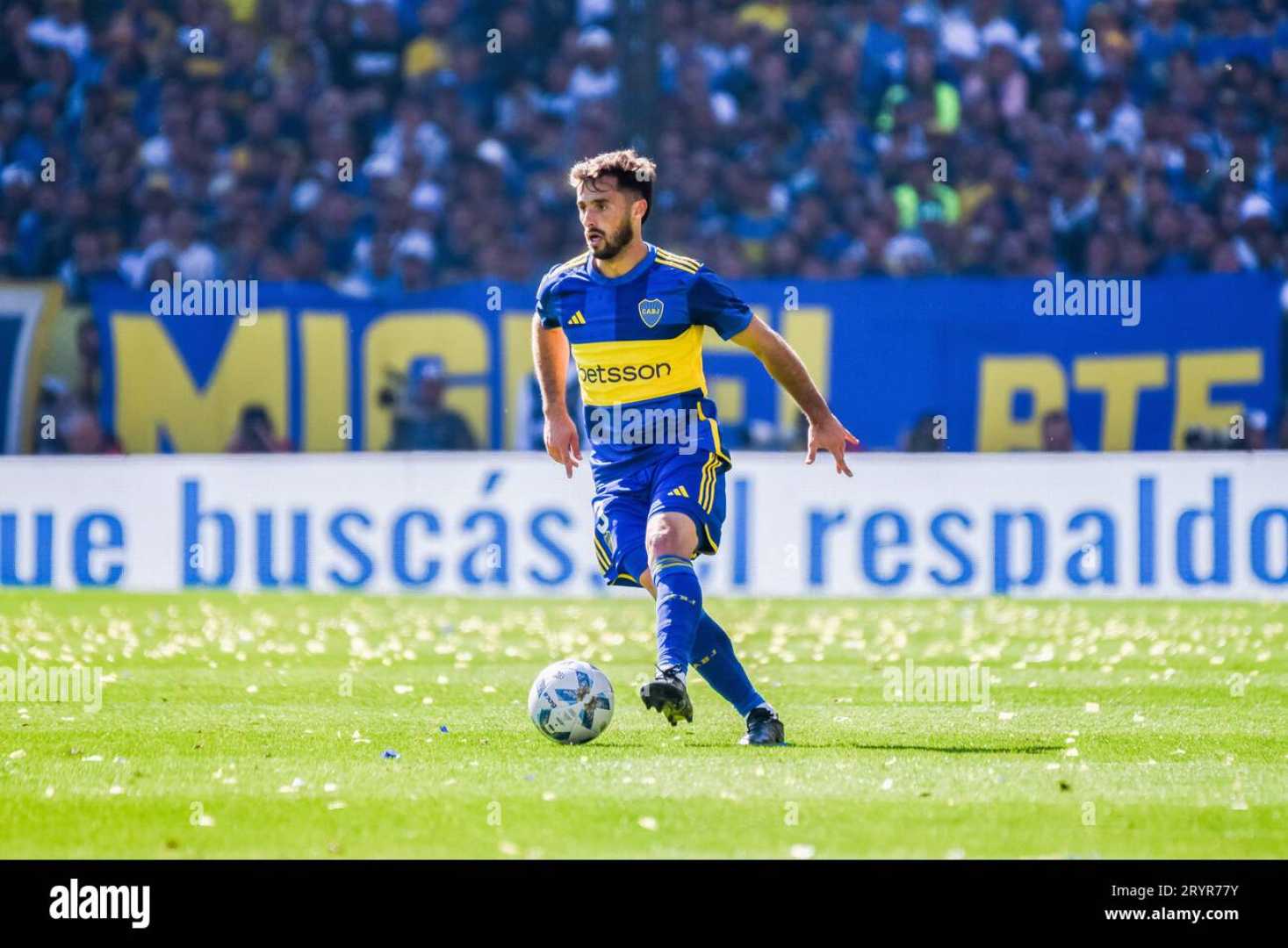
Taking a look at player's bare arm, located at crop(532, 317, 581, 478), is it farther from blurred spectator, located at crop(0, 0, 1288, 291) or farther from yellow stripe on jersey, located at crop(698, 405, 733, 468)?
blurred spectator, located at crop(0, 0, 1288, 291)

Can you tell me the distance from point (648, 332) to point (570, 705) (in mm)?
1476

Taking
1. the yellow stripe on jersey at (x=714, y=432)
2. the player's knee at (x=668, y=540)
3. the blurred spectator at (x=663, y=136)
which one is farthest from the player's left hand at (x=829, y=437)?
the blurred spectator at (x=663, y=136)

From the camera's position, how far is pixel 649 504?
8242 millimetres

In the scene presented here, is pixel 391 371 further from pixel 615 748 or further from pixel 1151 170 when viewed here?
pixel 615 748

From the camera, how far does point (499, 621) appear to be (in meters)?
14.0

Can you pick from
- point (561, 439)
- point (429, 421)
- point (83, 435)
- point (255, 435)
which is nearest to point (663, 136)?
point (429, 421)

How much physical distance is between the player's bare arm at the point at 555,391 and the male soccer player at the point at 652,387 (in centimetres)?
9

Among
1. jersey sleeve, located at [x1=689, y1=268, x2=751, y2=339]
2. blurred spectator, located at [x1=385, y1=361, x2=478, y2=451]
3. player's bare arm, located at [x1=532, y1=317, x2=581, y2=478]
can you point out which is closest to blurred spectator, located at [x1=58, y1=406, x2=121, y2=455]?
blurred spectator, located at [x1=385, y1=361, x2=478, y2=451]

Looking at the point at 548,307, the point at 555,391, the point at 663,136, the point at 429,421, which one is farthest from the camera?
the point at 663,136

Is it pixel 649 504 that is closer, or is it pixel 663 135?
pixel 649 504

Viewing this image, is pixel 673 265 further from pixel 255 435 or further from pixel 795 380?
pixel 255 435
